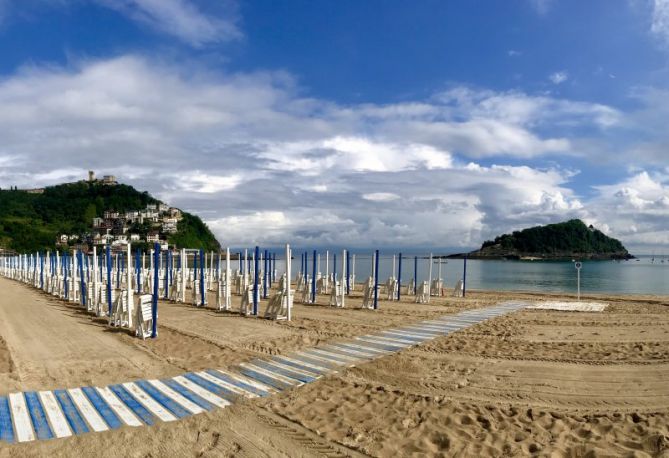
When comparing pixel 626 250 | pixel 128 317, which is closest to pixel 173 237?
pixel 128 317

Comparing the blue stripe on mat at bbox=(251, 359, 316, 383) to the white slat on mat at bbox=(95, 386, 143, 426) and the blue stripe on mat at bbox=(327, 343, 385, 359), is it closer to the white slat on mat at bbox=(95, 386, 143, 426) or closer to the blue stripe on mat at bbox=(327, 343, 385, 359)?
the blue stripe on mat at bbox=(327, 343, 385, 359)

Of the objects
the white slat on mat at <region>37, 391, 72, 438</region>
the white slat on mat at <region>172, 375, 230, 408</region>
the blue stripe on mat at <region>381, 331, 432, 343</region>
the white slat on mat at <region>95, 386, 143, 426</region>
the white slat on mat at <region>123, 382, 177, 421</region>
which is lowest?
the blue stripe on mat at <region>381, 331, 432, 343</region>

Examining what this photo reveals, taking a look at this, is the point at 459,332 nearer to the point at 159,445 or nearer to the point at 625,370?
the point at 625,370

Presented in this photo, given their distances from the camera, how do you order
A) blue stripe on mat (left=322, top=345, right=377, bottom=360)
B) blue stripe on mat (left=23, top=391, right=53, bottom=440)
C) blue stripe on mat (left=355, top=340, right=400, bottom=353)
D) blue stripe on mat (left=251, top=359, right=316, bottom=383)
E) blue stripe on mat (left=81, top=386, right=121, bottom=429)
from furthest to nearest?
blue stripe on mat (left=355, top=340, right=400, bottom=353) < blue stripe on mat (left=322, top=345, right=377, bottom=360) < blue stripe on mat (left=251, top=359, right=316, bottom=383) < blue stripe on mat (left=81, top=386, right=121, bottom=429) < blue stripe on mat (left=23, top=391, right=53, bottom=440)

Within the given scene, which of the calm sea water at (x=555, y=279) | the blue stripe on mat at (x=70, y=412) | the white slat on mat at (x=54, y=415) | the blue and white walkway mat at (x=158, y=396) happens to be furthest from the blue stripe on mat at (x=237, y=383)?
the calm sea water at (x=555, y=279)

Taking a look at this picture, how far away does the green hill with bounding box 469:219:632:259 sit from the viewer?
450 feet

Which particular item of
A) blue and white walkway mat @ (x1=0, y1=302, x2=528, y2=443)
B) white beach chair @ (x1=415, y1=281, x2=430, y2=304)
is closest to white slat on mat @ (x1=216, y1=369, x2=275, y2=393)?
blue and white walkway mat @ (x1=0, y1=302, x2=528, y2=443)

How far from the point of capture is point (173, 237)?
314 feet

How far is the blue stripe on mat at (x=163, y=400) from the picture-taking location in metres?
5.08

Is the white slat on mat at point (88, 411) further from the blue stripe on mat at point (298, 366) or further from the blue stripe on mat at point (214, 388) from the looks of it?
the blue stripe on mat at point (298, 366)

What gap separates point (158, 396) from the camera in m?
5.60

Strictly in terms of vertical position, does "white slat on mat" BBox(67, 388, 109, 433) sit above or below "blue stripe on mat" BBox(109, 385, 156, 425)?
above

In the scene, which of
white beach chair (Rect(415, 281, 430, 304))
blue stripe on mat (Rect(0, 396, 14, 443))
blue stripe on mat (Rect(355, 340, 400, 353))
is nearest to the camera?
blue stripe on mat (Rect(0, 396, 14, 443))

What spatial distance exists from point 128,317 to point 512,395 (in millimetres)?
8849
